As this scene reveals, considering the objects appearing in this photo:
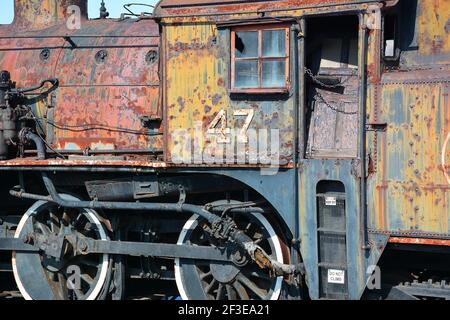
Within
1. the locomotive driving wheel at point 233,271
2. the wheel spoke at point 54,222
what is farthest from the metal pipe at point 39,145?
the locomotive driving wheel at point 233,271

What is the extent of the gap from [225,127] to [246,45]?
0.82 meters

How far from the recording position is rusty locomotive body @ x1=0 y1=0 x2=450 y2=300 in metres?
6.21

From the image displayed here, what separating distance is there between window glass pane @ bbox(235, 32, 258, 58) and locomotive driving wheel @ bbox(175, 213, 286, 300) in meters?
1.63

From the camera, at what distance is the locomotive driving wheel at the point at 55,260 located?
309 inches

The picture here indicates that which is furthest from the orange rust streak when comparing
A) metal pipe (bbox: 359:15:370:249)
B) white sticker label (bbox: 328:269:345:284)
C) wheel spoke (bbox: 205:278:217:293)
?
wheel spoke (bbox: 205:278:217:293)

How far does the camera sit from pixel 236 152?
669cm

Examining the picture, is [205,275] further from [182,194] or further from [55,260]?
[55,260]

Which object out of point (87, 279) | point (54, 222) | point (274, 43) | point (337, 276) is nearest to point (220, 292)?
point (337, 276)

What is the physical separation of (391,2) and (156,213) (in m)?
3.42

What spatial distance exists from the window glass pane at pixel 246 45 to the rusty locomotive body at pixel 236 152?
0.01 metres

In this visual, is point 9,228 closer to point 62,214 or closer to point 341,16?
point 62,214

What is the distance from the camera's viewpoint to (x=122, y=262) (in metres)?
7.77

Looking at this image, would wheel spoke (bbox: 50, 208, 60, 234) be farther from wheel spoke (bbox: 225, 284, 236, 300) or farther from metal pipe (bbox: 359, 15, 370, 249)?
metal pipe (bbox: 359, 15, 370, 249)

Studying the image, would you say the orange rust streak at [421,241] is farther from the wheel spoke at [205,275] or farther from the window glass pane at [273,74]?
the wheel spoke at [205,275]
